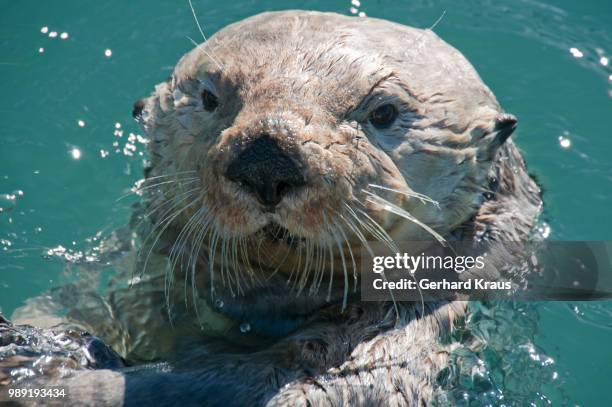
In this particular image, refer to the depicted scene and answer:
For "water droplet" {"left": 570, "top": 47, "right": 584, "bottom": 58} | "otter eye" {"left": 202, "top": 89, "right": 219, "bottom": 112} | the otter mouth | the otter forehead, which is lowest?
the otter mouth

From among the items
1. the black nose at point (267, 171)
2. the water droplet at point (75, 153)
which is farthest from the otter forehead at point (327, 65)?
the water droplet at point (75, 153)

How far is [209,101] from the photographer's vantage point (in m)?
4.11

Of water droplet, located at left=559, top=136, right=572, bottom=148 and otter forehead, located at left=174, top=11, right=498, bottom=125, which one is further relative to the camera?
water droplet, located at left=559, top=136, right=572, bottom=148

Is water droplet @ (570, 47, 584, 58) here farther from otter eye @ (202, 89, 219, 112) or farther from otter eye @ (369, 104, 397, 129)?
otter eye @ (202, 89, 219, 112)

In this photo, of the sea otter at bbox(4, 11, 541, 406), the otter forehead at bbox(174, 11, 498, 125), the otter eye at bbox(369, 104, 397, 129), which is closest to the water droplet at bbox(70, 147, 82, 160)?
the sea otter at bbox(4, 11, 541, 406)

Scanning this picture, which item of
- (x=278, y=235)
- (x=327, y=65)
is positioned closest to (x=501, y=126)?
(x=327, y=65)

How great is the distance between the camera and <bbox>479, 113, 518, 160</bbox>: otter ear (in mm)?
4289

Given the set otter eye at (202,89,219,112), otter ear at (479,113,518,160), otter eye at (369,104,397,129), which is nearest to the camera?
otter eye at (369,104,397,129)

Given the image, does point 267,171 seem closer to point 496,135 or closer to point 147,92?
point 496,135

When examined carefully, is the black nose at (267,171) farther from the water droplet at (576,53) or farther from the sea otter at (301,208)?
the water droplet at (576,53)

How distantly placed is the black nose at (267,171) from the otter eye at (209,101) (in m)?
0.90

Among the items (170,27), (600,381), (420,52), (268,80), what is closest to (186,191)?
(268,80)

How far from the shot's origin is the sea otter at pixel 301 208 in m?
3.35

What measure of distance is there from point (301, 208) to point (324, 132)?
0.42 m
